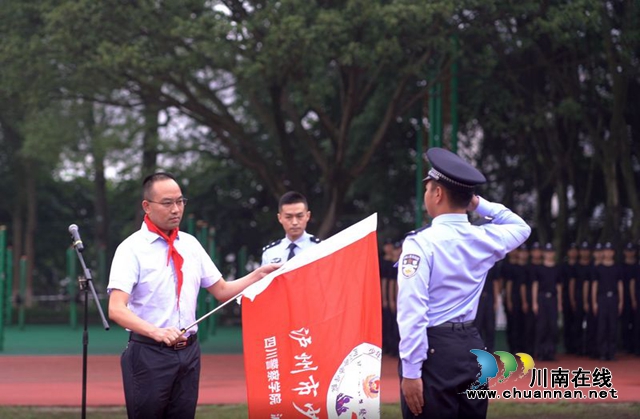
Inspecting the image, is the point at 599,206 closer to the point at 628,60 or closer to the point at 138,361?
the point at 628,60

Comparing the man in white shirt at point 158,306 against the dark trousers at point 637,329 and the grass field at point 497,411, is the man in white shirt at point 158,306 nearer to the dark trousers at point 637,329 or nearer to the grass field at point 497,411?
the grass field at point 497,411

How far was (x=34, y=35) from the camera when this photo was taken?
1970 cm

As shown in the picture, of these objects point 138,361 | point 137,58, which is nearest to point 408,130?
point 137,58

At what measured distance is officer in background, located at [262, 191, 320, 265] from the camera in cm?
912

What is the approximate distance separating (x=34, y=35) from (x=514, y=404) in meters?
11.8

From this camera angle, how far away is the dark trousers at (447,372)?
5.49m

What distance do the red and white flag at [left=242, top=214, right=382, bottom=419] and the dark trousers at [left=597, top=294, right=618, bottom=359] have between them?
12.3 metres

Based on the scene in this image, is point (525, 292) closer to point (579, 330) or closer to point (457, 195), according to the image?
point (579, 330)

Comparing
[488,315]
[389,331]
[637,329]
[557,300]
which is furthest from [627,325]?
[389,331]

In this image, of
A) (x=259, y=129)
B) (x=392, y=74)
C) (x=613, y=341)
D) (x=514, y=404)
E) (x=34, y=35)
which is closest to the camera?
(x=514, y=404)

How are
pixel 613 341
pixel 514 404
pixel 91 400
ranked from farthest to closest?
pixel 613 341
pixel 91 400
pixel 514 404

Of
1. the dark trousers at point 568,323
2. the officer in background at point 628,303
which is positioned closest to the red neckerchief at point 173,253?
the officer in background at point 628,303

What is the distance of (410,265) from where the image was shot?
5469 mm

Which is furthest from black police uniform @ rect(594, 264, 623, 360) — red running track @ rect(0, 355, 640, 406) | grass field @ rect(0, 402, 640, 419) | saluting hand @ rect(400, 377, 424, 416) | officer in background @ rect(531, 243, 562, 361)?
saluting hand @ rect(400, 377, 424, 416)
